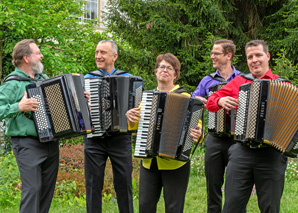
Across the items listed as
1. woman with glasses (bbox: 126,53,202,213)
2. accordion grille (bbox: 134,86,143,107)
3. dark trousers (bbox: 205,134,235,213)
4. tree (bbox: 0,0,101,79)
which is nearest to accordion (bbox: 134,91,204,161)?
woman with glasses (bbox: 126,53,202,213)

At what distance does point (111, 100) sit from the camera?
165 inches

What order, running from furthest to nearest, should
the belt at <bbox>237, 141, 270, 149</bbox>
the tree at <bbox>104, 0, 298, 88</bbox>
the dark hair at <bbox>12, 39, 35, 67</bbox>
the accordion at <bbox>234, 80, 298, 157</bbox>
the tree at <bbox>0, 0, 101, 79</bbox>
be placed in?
the tree at <bbox>104, 0, 298, 88</bbox>
the tree at <bbox>0, 0, 101, 79</bbox>
the dark hair at <bbox>12, 39, 35, 67</bbox>
the belt at <bbox>237, 141, 270, 149</bbox>
the accordion at <bbox>234, 80, 298, 157</bbox>

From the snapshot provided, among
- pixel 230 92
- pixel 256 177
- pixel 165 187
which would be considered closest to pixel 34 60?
pixel 165 187

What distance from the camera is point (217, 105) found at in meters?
3.81

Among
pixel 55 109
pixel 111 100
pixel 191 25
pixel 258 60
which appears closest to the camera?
pixel 258 60

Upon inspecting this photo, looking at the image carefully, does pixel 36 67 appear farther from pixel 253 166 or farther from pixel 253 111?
pixel 253 166

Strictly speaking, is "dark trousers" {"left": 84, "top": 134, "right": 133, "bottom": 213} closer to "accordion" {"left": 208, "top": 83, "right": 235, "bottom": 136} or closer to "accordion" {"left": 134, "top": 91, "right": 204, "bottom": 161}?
"accordion" {"left": 134, "top": 91, "right": 204, "bottom": 161}

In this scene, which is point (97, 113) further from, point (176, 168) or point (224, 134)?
point (224, 134)

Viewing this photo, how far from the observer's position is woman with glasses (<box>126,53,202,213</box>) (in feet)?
12.1

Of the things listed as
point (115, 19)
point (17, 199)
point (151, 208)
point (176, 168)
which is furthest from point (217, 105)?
point (115, 19)

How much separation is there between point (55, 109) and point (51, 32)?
9298mm

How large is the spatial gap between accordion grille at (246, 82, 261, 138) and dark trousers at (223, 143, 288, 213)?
0.93 feet

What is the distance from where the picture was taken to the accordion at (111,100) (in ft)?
13.7

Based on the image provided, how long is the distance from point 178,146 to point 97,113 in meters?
1.13
